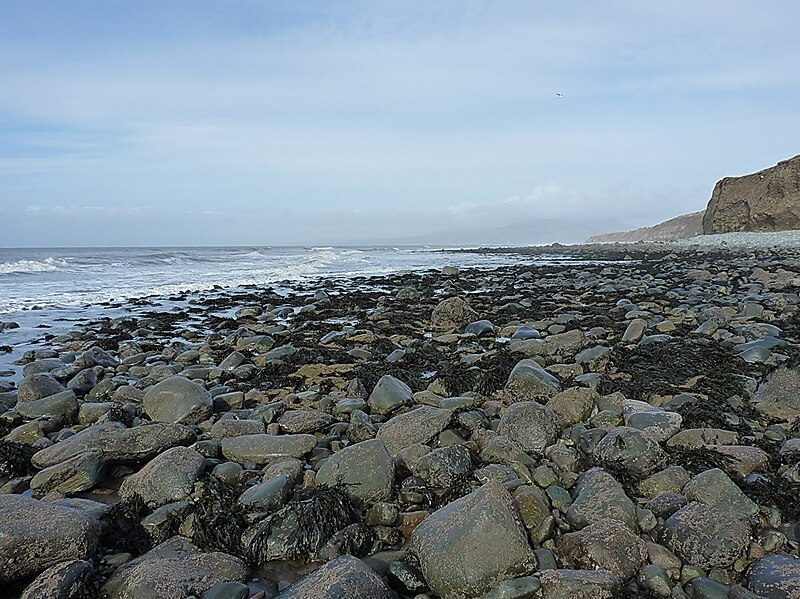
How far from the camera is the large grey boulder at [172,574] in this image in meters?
2.48

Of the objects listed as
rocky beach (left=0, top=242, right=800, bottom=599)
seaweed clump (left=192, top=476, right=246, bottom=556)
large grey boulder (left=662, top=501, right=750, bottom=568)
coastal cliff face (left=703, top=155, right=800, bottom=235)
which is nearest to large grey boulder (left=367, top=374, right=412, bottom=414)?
rocky beach (left=0, top=242, right=800, bottom=599)

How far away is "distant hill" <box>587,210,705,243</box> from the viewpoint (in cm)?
8850

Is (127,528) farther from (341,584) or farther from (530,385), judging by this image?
(530,385)

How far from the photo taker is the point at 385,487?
3373 millimetres

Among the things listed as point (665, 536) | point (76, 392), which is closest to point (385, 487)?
point (665, 536)

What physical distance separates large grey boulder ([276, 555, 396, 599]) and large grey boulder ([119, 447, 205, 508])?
1.30 meters

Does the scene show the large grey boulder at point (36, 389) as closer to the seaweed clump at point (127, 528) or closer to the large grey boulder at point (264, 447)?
the large grey boulder at point (264, 447)

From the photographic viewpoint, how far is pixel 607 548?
2.64 m

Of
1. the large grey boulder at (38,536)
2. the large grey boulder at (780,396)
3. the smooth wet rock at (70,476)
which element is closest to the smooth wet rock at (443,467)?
the large grey boulder at (38,536)

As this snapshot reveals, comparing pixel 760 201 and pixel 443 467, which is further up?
pixel 760 201

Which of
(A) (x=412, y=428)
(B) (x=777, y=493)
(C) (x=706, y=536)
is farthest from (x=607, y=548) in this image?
(A) (x=412, y=428)

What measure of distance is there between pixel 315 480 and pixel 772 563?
8.29ft

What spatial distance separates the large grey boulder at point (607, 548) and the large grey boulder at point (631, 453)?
0.84 m

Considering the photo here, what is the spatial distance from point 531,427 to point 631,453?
28.1 inches
